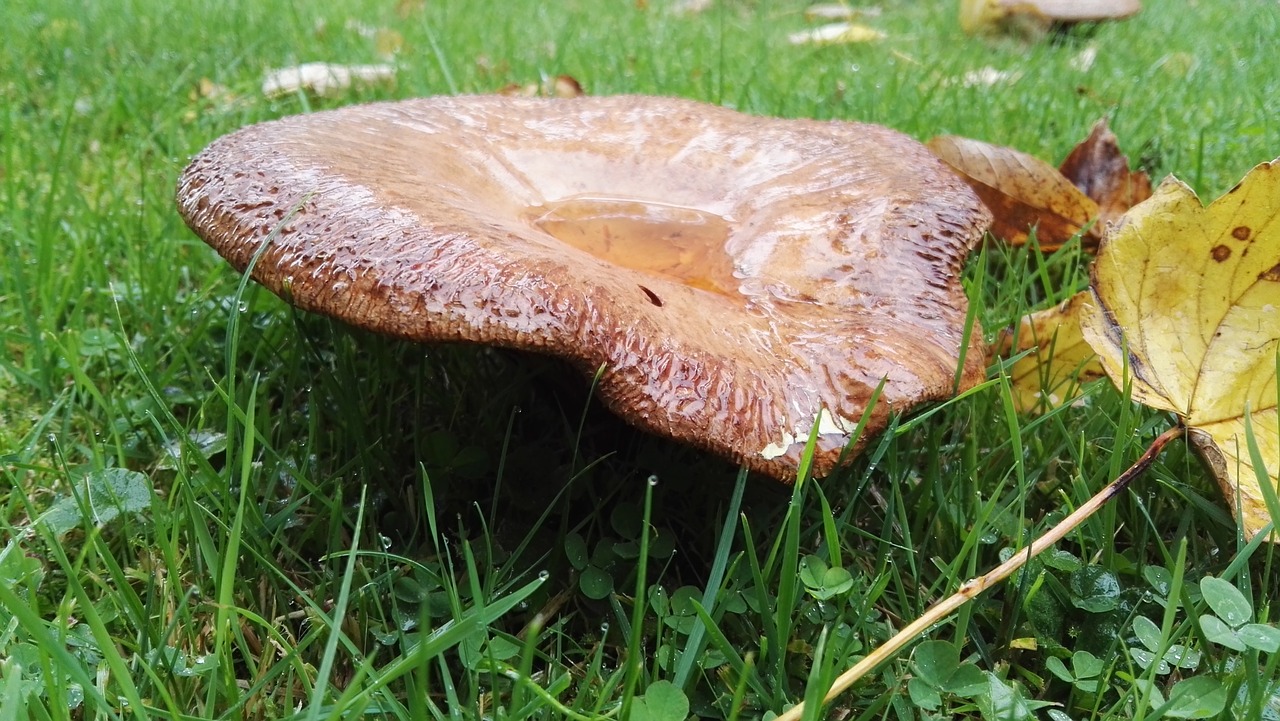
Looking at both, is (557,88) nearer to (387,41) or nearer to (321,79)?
(321,79)

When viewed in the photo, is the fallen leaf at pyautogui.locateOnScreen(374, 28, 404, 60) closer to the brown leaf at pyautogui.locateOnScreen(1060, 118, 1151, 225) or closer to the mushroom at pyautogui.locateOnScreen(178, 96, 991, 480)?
Answer: the mushroom at pyautogui.locateOnScreen(178, 96, 991, 480)

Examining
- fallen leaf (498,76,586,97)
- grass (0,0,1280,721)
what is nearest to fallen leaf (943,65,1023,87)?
grass (0,0,1280,721)

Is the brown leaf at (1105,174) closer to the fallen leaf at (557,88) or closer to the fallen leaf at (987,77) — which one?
the fallen leaf at (987,77)

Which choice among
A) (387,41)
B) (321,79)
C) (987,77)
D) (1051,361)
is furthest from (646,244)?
(387,41)

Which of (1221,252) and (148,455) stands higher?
(1221,252)

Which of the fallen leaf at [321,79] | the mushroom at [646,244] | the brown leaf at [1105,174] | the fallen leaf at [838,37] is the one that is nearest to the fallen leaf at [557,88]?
the fallen leaf at [321,79]

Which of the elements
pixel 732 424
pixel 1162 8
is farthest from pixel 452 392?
pixel 1162 8

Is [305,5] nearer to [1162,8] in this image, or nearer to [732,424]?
[732,424]
